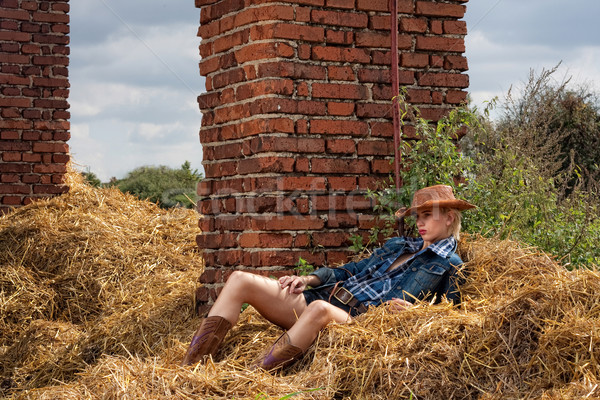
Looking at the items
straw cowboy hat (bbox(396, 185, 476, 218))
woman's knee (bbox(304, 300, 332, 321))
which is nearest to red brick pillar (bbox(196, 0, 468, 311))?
straw cowboy hat (bbox(396, 185, 476, 218))

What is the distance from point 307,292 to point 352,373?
3.56 ft

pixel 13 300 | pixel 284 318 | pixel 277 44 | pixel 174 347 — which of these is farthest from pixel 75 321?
pixel 277 44

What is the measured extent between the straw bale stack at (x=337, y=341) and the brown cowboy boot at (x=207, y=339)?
126mm

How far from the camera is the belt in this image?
4363 millimetres

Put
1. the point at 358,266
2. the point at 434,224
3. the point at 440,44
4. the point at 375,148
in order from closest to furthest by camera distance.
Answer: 1. the point at 434,224
2. the point at 358,266
3. the point at 375,148
4. the point at 440,44

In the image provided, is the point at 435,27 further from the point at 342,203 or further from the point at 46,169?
the point at 46,169

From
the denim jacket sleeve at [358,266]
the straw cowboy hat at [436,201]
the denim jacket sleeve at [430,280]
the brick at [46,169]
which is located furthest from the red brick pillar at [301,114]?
the brick at [46,169]

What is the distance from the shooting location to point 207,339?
4.18m

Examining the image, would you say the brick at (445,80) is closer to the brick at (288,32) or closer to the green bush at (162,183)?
the brick at (288,32)

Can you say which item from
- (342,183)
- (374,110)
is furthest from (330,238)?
(374,110)

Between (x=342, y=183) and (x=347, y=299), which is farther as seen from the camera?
(x=342, y=183)

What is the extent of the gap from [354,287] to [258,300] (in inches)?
25.6

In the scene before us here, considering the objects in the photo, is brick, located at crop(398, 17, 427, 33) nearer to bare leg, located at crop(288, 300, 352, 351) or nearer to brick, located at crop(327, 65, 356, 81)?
brick, located at crop(327, 65, 356, 81)

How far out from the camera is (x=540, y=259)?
4348 millimetres
